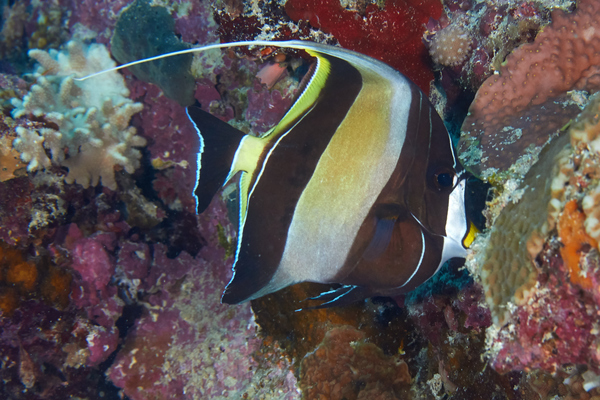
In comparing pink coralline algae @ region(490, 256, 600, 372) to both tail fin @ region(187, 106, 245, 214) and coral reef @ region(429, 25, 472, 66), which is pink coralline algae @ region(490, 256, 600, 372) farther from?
coral reef @ region(429, 25, 472, 66)

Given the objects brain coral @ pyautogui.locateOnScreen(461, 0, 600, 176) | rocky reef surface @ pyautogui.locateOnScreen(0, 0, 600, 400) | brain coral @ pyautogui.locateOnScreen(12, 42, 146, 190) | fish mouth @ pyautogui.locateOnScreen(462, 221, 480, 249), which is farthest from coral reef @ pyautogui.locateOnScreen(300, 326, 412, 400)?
brain coral @ pyautogui.locateOnScreen(12, 42, 146, 190)

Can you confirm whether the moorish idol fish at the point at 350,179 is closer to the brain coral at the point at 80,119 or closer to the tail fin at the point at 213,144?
the tail fin at the point at 213,144

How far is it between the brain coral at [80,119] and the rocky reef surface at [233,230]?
20 mm

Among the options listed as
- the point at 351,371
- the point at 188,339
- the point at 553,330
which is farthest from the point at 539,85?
the point at 188,339

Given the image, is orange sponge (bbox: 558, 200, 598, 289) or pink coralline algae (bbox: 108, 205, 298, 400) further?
pink coralline algae (bbox: 108, 205, 298, 400)

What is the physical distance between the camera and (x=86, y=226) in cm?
331

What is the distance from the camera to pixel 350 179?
169cm

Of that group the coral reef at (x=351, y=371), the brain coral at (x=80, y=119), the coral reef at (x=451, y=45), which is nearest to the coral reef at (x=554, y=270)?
the coral reef at (x=351, y=371)

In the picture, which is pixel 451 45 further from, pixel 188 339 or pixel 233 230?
pixel 188 339

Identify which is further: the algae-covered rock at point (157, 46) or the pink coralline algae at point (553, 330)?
the algae-covered rock at point (157, 46)

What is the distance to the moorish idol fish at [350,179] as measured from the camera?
1.66 m

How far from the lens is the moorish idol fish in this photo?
65.4 inches

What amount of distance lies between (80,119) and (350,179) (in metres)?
3.08

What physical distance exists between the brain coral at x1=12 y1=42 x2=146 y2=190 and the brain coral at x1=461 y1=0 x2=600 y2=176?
3120 millimetres
